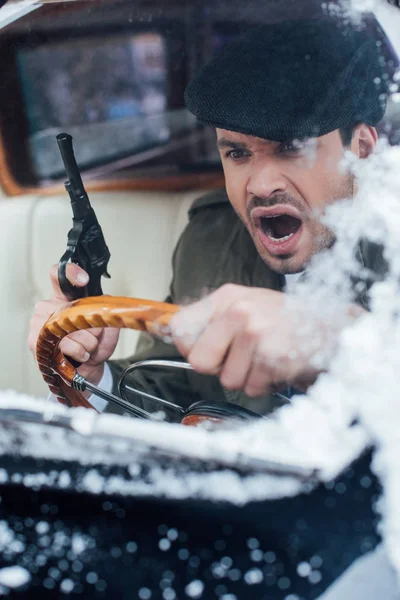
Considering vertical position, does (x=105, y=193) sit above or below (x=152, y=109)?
below

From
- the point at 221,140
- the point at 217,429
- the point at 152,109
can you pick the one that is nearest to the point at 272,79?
the point at 221,140

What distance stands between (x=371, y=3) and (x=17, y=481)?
0.98 meters

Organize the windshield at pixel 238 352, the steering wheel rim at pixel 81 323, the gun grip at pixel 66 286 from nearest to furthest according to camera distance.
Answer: the windshield at pixel 238 352 → the steering wheel rim at pixel 81 323 → the gun grip at pixel 66 286

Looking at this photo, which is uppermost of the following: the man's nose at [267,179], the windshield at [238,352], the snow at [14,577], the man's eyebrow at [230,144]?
the man's eyebrow at [230,144]

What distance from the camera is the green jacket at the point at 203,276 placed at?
1081mm

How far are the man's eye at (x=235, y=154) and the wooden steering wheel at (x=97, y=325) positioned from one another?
0.26m

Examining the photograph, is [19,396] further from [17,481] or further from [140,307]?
[140,307]

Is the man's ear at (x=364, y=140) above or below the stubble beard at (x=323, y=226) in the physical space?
above

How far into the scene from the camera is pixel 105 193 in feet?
4.31

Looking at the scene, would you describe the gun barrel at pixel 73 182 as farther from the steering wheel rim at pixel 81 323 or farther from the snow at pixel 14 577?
the snow at pixel 14 577

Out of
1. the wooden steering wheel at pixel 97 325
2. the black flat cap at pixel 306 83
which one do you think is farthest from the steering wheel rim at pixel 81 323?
the black flat cap at pixel 306 83

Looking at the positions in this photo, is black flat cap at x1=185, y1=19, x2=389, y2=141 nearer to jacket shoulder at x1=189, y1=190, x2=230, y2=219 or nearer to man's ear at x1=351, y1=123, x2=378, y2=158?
man's ear at x1=351, y1=123, x2=378, y2=158

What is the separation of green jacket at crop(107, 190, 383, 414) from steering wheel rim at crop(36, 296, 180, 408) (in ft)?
0.12

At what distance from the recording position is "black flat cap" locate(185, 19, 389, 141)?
1.05 metres
